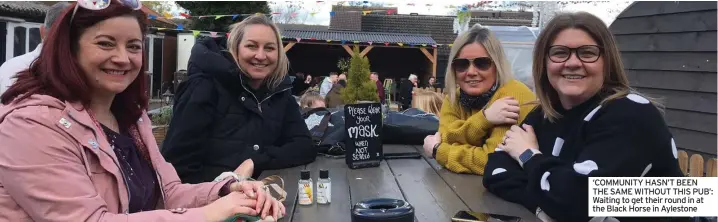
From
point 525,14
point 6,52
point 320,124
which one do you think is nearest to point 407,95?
point 6,52

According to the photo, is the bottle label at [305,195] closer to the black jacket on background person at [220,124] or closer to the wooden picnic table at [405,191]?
the wooden picnic table at [405,191]

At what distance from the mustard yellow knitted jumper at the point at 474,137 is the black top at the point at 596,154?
0.55 meters

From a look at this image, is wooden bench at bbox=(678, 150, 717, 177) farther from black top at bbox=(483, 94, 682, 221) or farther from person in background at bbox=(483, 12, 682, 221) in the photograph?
black top at bbox=(483, 94, 682, 221)

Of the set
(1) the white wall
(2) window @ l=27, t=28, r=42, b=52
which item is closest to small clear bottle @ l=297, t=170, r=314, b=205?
(2) window @ l=27, t=28, r=42, b=52

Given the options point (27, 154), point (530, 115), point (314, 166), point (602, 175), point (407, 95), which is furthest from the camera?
point (407, 95)

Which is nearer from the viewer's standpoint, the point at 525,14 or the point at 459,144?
the point at 459,144

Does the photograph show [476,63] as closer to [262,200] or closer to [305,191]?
[305,191]

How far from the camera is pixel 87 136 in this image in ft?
4.79

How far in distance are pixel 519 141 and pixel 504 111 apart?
1.02 feet

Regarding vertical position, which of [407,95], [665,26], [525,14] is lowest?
[407,95]

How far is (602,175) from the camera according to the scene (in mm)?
1621

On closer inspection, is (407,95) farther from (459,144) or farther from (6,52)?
(459,144)

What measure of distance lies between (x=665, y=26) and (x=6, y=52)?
12078 mm

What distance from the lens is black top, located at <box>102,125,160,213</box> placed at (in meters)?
1.65
